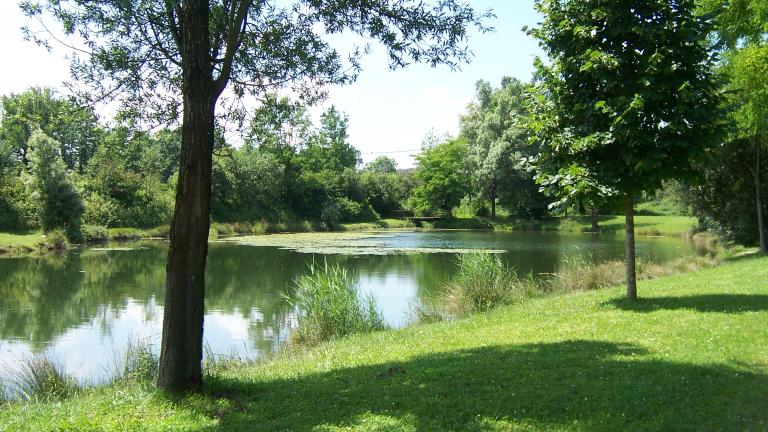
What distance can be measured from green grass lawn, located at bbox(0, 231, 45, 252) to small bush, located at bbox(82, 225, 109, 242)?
240 cm

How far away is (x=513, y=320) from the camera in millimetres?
8758

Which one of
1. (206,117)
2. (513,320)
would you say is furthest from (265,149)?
(513,320)

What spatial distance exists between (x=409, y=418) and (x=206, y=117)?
11.6ft

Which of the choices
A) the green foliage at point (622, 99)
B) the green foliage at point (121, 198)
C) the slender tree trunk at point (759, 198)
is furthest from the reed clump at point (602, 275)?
the green foliage at point (121, 198)

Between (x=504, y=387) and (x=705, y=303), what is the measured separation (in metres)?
5.22

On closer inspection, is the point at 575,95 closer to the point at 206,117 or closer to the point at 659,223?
the point at 206,117

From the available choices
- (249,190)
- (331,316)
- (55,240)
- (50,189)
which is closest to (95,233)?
(55,240)

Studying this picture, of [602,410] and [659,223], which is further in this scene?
[659,223]

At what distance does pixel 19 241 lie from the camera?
25859mm

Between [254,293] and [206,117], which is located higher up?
[206,117]

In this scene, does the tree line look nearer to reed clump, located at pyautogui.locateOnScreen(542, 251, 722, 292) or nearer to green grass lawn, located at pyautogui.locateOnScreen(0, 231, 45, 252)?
reed clump, located at pyautogui.locateOnScreen(542, 251, 722, 292)

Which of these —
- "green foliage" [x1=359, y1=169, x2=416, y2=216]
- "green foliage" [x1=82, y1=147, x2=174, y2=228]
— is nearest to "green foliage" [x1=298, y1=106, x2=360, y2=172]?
"green foliage" [x1=359, y1=169, x2=416, y2=216]

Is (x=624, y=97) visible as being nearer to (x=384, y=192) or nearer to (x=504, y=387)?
(x=504, y=387)

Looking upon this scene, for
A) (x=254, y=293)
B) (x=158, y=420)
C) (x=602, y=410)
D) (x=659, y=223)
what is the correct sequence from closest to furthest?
1. (x=602, y=410)
2. (x=158, y=420)
3. (x=254, y=293)
4. (x=659, y=223)
